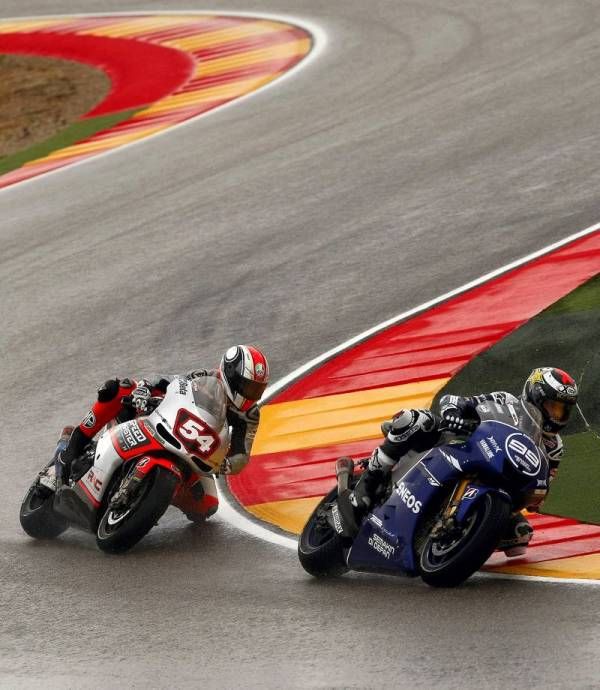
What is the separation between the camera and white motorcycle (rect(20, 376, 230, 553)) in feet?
29.0

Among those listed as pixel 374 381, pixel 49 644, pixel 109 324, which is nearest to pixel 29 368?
pixel 109 324

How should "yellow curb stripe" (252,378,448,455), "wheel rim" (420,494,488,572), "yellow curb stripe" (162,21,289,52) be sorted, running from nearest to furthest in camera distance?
"wheel rim" (420,494,488,572) < "yellow curb stripe" (252,378,448,455) < "yellow curb stripe" (162,21,289,52)

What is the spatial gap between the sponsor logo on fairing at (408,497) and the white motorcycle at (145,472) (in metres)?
1.49

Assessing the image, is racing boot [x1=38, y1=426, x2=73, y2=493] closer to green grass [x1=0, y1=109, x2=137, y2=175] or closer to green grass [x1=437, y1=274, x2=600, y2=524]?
green grass [x1=437, y1=274, x2=600, y2=524]

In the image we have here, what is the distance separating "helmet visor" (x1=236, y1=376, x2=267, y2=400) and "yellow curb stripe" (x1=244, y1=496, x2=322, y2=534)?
1.00 m

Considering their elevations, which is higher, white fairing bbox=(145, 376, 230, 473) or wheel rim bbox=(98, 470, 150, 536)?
white fairing bbox=(145, 376, 230, 473)

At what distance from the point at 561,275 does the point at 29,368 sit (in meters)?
5.50

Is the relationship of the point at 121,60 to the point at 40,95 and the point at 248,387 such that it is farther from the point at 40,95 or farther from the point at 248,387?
the point at 248,387

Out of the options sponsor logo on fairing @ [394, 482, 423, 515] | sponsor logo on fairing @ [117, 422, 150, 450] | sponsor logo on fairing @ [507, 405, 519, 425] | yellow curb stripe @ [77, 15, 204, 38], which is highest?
sponsor logo on fairing @ [507, 405, 519, 425]

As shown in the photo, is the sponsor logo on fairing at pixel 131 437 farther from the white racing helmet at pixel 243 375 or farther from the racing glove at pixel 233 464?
the white racing helmet at pixel 243 375

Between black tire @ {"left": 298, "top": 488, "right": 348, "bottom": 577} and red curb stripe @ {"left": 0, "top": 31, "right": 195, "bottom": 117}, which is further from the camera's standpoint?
red curb stripe @ {"left": 0, "top": 31, "right": 195, "bottom": 117}

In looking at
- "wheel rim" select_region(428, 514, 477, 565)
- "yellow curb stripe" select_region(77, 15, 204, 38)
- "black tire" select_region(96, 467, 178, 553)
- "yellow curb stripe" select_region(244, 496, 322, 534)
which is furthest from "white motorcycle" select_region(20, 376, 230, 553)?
"yellow curb stripe" select_region(77, 15, 204, 38)

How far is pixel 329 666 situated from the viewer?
673cm

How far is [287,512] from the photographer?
971 centimetres
